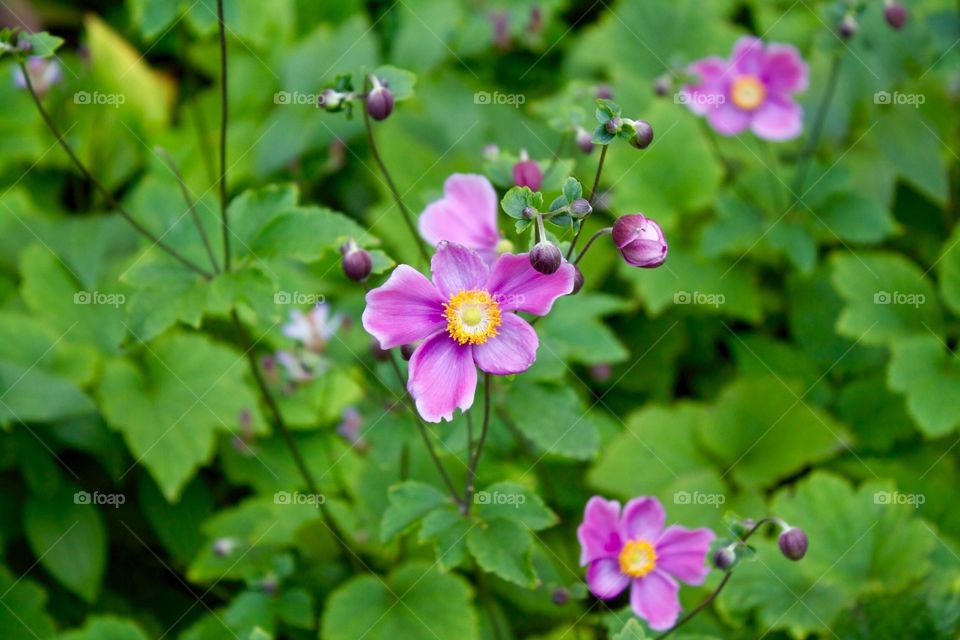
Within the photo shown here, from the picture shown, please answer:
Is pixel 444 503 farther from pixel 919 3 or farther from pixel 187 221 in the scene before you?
pixel 919 3

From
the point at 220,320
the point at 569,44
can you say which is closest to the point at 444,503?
the point at 220,320

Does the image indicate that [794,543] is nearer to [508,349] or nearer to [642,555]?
[642,555]

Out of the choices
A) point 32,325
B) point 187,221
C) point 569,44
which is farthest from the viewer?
point 569,44

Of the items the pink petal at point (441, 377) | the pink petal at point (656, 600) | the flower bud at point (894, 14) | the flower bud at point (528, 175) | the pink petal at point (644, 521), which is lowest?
the pink petal at point (656, 600)

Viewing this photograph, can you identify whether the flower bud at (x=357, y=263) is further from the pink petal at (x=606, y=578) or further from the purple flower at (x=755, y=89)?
the purple flower at (x=755, y=89)

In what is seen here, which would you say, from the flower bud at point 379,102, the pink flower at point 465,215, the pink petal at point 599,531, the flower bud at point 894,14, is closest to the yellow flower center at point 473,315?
the pink flower at point 465,215

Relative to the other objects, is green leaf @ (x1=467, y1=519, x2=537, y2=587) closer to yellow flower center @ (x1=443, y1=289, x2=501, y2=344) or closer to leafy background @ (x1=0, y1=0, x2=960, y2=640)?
leafy background @ (x1=0, y1=0, x2=960, y2=640)
